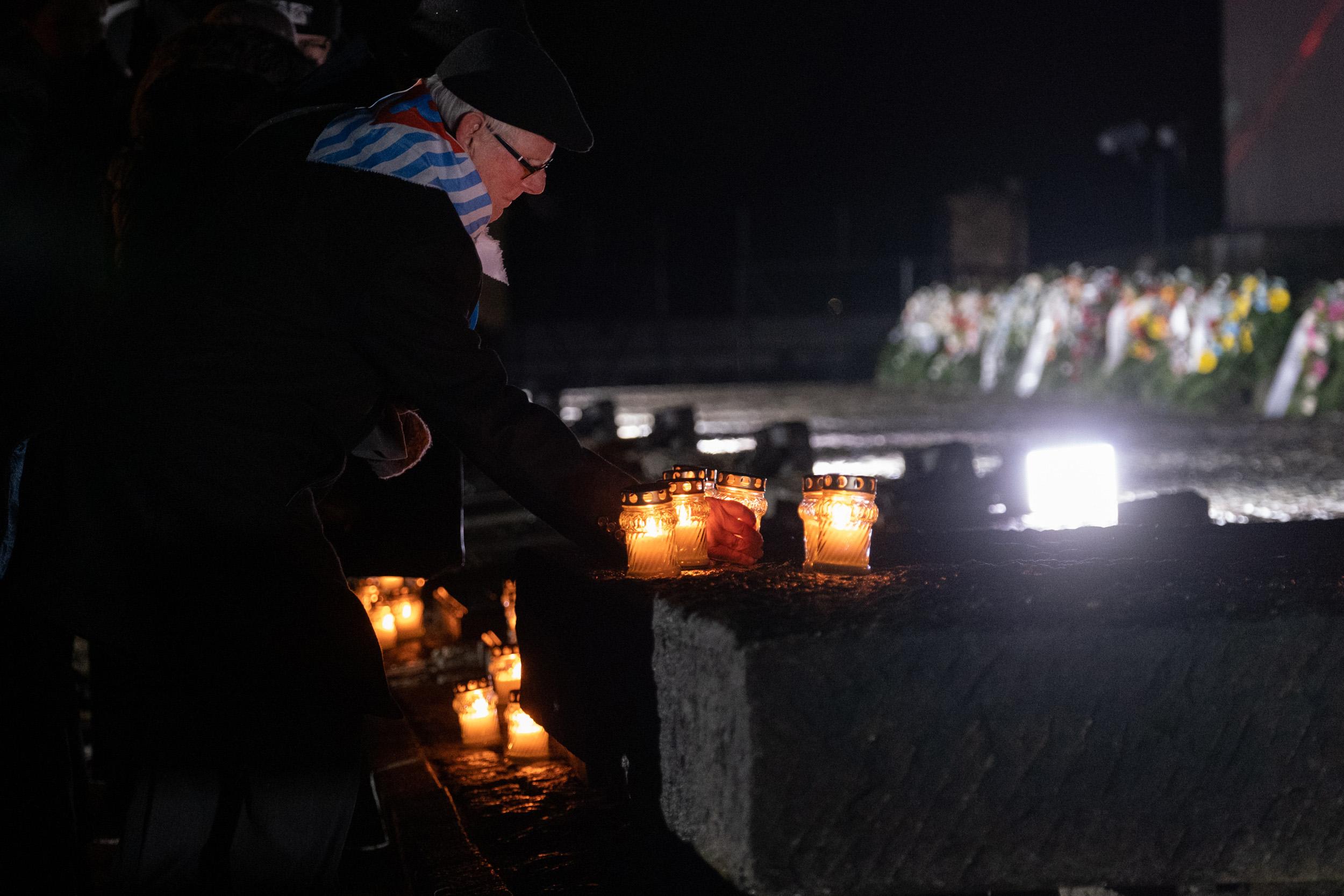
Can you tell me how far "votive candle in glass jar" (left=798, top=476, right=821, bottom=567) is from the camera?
215cm

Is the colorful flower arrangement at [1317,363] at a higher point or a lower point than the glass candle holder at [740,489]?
higher

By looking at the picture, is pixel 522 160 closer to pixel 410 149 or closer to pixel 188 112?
pixel 410 149

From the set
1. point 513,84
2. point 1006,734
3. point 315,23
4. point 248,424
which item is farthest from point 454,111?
point 315,23

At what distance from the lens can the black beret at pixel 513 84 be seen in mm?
1901

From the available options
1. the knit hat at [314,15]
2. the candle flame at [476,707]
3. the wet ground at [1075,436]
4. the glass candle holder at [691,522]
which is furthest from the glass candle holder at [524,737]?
the wet ground at [1075,436]

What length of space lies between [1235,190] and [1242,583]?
584 inches

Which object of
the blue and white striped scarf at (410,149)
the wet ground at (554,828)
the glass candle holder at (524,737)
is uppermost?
the blue and white striped scarf at (410,149)

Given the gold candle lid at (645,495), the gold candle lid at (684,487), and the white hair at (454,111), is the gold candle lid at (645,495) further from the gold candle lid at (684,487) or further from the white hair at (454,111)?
the white hair at (454,111)

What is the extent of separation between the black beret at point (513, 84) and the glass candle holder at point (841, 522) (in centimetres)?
67

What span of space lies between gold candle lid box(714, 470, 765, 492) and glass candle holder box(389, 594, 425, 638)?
7.18ft

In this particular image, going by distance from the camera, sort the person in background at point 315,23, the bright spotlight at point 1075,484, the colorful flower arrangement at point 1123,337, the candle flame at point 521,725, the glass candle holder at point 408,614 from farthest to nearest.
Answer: the colorful flower arrangement at point 1123,337 → the glass candle holder at point 408,614 → the person in background at point 315,23 → the bright spotlight at point 1075,484 → the candle flame at point 521,725

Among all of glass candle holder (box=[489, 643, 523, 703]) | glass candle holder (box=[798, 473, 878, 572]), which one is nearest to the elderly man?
glass candle holder (box=[798, 473, 878, 572])

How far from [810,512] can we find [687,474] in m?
0.23

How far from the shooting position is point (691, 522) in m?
2.18
